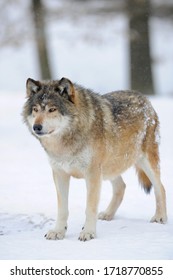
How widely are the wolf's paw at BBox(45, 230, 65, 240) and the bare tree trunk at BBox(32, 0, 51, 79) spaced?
13.6 meters

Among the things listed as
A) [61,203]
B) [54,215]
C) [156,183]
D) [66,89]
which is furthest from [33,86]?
[156,183]

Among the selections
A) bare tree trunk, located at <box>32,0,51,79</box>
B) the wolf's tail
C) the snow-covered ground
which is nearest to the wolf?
the snow-covered ground

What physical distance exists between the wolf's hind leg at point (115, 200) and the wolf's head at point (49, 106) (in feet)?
4.91

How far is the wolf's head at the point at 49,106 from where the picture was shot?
6.36m

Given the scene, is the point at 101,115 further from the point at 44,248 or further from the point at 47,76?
the point at 47,76

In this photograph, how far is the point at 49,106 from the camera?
6.42 metres

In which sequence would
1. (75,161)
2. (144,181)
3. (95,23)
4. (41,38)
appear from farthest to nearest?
(41,38) < (95,23) < (144,181) < (75,161)

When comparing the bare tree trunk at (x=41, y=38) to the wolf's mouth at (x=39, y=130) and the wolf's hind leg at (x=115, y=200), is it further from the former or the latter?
the wolf's mouth at (x=39, y=130)

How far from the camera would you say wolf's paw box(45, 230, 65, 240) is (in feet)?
21.6

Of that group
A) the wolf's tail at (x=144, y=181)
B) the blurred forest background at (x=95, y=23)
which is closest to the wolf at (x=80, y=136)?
the wolf's tail at (x=144, y=181)

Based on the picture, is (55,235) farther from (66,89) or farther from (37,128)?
(66,89)

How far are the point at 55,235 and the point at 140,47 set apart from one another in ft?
46.2
